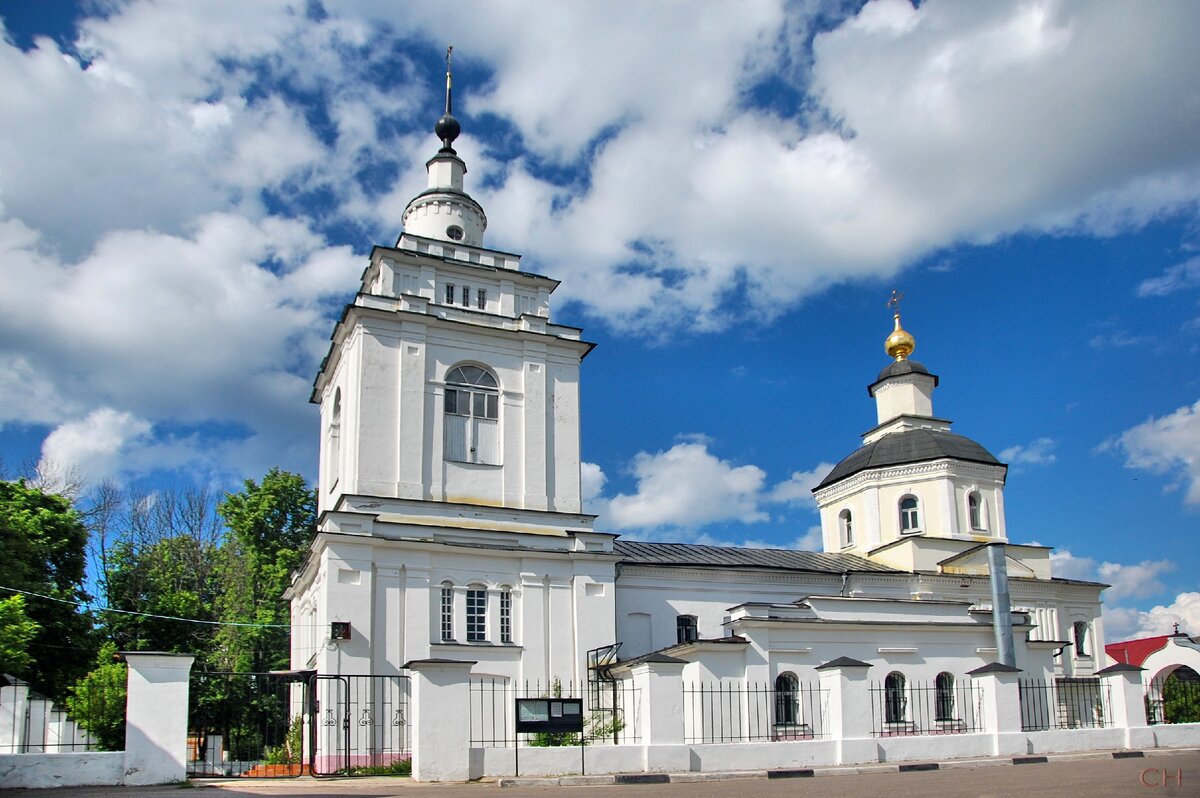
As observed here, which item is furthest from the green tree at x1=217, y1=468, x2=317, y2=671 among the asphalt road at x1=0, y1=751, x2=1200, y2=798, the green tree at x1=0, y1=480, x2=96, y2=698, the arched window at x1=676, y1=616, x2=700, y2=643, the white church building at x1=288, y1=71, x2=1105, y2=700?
the asphalt road at x1=0, y1=751, x2=1200, y2=798

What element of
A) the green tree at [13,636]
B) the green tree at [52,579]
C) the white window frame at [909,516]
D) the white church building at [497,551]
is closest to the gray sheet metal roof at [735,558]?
the white church building at [497,551]

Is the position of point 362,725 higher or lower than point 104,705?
lower

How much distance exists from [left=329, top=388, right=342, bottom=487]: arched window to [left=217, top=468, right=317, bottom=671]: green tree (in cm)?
1052

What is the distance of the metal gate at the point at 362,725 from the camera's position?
2206cm

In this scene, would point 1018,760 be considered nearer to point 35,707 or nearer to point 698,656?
point 698,656

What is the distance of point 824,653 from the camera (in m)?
26.5

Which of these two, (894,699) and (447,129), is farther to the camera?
(447,129)

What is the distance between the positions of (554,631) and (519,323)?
8.64 meters

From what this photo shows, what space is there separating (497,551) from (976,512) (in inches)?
791

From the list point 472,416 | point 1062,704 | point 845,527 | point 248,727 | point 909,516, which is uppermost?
point 472,416

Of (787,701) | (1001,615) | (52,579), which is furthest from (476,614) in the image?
(52,579)

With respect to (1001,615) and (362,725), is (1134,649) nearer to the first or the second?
(1001,615)

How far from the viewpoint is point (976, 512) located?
37000 millimetres

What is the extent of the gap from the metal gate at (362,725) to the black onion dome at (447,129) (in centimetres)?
1716
